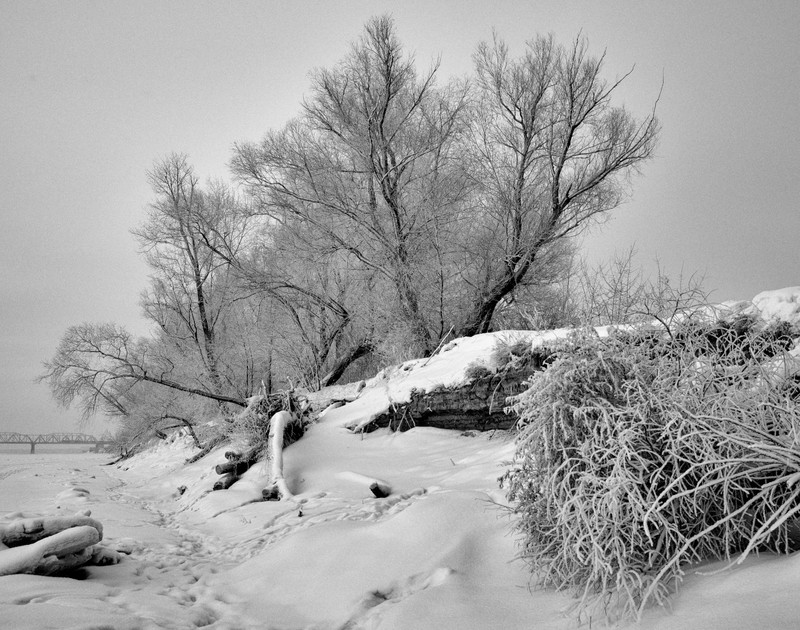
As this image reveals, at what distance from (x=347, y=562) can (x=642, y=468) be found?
2.00 m

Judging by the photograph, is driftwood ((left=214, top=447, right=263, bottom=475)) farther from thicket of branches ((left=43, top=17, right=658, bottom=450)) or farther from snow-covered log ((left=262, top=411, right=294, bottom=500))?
thicket of branches ((left=43, top=17, right=658, bottom=450))

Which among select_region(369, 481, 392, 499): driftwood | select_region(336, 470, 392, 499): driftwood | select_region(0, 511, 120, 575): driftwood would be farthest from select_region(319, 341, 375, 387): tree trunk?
select_region(0, 511, 120, 575): driftwood

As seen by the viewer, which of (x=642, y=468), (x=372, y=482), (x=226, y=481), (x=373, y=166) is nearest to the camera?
(x=642, y=468)

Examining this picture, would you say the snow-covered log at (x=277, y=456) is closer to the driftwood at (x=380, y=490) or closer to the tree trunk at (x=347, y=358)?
the driftwood at (x=380, y=490)

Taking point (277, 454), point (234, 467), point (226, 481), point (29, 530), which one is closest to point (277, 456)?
point (277, 454)

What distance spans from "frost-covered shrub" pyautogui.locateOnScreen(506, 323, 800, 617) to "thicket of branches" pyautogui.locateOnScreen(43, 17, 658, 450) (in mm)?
10479

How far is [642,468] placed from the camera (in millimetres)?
2193

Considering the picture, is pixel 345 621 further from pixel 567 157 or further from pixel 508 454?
pixel 567 157

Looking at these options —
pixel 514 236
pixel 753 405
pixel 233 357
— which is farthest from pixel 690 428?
pixel 233 357

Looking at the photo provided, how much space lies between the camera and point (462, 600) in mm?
2496

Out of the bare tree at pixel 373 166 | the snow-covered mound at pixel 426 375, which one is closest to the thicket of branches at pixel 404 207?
the bare tree at pixel 373 166

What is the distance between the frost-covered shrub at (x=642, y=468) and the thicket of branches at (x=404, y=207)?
1048 centimetres

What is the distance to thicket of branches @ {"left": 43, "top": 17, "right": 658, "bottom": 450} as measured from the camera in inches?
554

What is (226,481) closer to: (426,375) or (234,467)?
(234,467)
